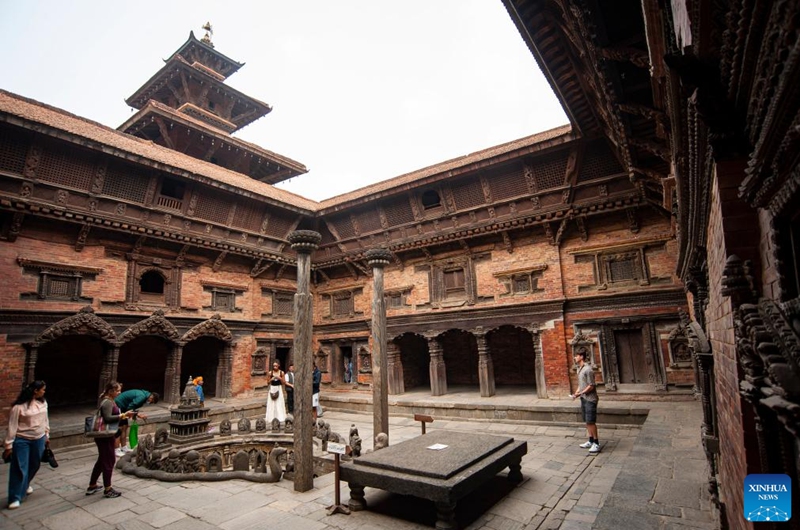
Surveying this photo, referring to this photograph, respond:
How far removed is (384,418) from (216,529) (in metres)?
3.83

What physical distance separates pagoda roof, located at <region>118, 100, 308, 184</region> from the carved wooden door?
19447mm

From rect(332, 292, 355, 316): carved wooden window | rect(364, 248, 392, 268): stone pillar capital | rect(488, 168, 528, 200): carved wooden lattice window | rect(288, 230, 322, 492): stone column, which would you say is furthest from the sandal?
rect(488, 168, 528, 200): carved wooden lattice window

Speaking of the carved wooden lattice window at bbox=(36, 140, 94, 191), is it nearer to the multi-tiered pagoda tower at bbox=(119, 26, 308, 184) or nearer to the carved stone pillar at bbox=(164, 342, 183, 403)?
the carved stone pillar at bbox=(164, 342, 183, 403)

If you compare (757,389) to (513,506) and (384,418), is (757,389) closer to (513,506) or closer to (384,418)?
(513,506)

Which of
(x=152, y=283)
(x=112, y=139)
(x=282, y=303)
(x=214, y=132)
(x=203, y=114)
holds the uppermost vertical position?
(x=203, y=114)

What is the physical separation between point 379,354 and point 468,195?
8.49 meters

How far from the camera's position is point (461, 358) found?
62.4 feet

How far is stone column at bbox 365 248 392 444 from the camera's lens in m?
8.49

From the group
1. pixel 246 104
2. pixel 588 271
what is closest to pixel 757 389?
pixel 588 271

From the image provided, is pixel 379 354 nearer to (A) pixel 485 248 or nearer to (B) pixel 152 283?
(A) pixel 485 248

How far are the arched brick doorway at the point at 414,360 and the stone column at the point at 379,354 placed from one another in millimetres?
8431

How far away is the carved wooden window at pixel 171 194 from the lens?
14.5 meters

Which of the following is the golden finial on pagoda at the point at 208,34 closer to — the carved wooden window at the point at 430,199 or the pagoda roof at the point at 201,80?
the pagoda roof at the point at 201,80

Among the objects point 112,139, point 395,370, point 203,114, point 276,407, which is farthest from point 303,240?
point 203,114
